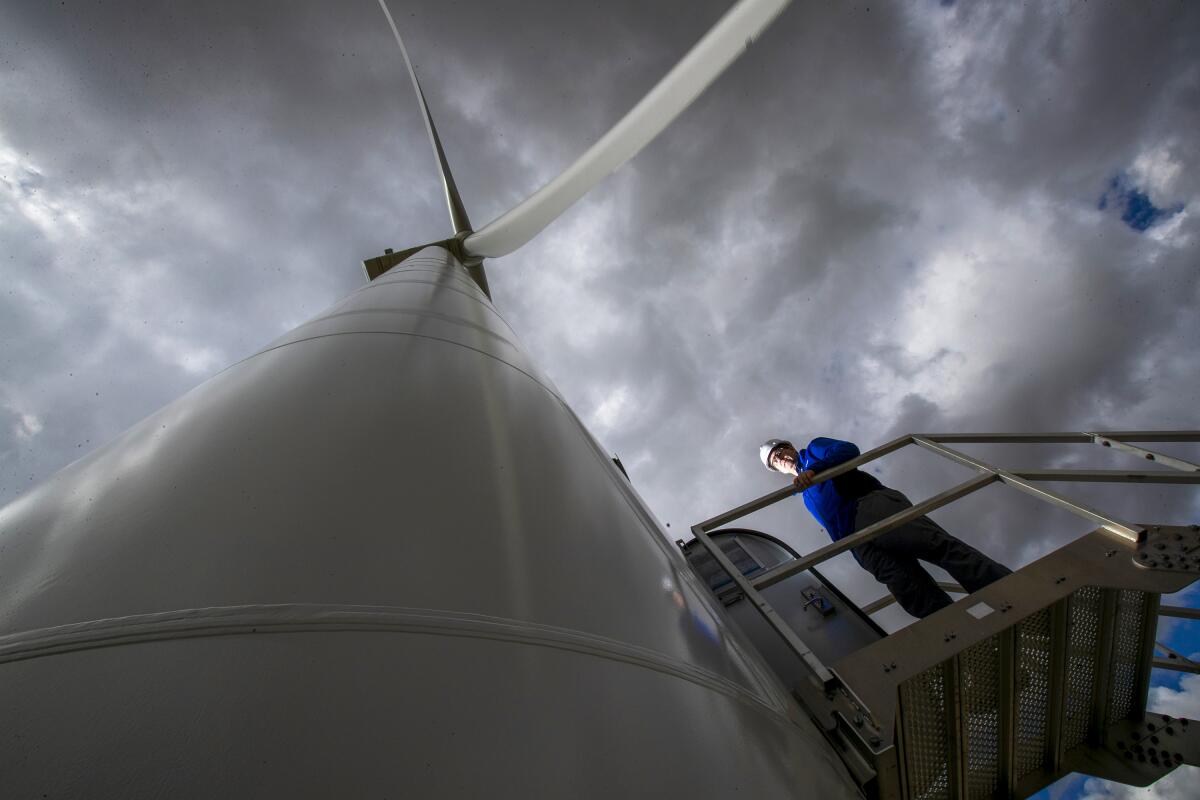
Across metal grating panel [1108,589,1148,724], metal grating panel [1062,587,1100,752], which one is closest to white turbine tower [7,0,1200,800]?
metal grating panel [1062,587,1100,752]

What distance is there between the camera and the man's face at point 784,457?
883 cm

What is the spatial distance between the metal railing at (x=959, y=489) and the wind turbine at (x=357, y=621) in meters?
1.71

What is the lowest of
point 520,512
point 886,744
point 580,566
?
point 886,744

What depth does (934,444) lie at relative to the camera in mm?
5656

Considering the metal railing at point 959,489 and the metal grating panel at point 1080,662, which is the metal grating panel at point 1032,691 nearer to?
the metal grating panel at point 1080,662

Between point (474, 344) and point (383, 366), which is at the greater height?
point (474, 344)

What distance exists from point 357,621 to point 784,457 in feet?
29.1

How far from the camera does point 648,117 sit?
4.59m

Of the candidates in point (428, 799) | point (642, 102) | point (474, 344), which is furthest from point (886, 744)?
point (642, 102)

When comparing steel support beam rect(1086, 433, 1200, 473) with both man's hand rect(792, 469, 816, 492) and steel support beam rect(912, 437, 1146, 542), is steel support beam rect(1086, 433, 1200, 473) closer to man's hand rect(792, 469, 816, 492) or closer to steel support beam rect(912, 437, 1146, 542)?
steel support beam rect(912, 437, 1146, 542)

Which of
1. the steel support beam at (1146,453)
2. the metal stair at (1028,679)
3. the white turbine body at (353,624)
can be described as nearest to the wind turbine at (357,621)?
the white turbine body at (353,624)

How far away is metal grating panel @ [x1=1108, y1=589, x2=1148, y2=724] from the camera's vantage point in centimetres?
366

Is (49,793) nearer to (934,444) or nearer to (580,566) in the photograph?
(580,566)

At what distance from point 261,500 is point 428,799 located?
2.75ft
